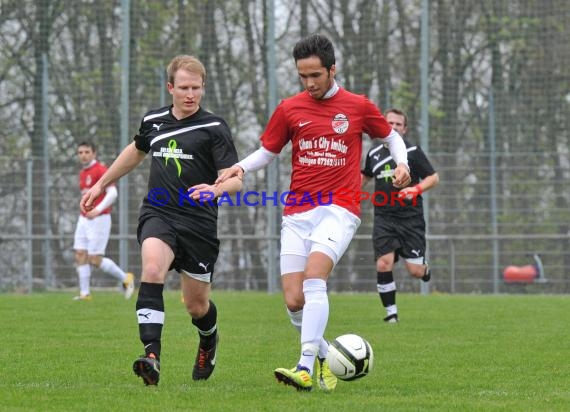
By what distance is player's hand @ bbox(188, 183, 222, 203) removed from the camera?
6489 mm

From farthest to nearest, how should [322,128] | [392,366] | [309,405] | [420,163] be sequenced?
[420,163] → [392,366] → [322,128] → [309,405]

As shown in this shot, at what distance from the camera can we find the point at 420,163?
1243cm

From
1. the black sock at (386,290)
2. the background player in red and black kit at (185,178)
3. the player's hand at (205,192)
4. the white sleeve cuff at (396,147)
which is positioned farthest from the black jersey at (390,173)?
the player's hand at (205,192)

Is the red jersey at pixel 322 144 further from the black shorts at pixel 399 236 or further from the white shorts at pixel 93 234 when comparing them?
the white shorts at pixel 93 234

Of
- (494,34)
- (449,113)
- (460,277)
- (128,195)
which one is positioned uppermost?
(494,34)

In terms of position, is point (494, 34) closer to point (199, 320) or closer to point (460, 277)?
point (460, 277)

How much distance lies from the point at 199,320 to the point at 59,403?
4.84ft

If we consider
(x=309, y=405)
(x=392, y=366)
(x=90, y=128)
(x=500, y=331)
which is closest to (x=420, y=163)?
(x=500, y=331)

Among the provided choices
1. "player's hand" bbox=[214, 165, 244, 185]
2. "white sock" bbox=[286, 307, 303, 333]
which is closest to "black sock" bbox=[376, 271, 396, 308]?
"white sock" bbox=[286, 307, 303, 333]

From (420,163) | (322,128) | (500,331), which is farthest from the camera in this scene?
(420,163)

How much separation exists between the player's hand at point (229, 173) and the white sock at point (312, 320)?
73cm

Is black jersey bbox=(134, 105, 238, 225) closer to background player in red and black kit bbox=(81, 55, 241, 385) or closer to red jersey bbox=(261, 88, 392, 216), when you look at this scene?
background player in red and black kit bbox=(81, 55, 241, 385)

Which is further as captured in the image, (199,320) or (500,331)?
(500,331)

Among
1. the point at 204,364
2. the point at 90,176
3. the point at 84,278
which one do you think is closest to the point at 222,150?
the point at 204,364
